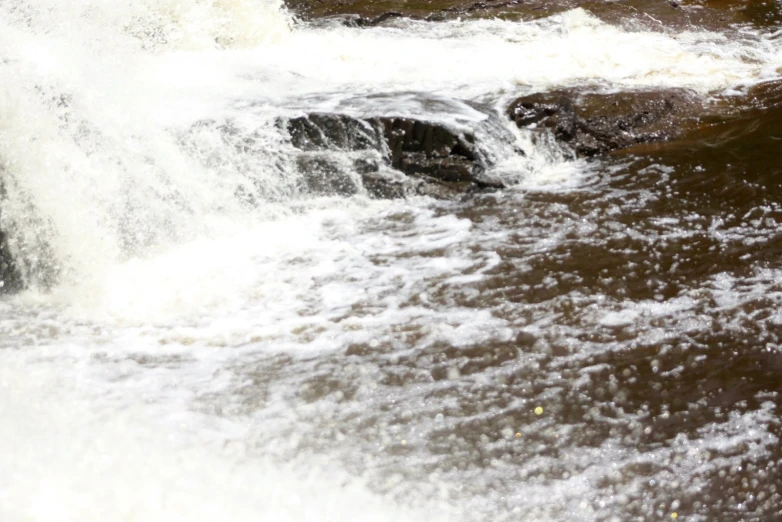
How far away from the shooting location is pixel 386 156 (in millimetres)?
5766

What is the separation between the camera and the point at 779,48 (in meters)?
8.29

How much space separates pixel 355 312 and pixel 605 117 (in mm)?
3516

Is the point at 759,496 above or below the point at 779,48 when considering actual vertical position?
below

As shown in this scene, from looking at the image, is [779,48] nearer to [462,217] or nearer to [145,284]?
[462,217]

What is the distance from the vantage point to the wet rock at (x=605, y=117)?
6.22 metres

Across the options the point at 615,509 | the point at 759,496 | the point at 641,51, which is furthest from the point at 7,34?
the point at 641,51

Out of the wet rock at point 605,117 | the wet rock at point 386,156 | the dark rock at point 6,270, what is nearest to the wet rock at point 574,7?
the wet rock at point 605,117

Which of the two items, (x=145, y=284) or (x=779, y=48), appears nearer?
(x=145, y=284)

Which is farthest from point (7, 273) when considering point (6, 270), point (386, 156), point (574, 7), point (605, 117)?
point (574, 7)

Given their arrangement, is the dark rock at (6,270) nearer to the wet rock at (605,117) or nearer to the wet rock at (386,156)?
the wet rock at (386,156)

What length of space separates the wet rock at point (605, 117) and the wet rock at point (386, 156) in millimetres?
865

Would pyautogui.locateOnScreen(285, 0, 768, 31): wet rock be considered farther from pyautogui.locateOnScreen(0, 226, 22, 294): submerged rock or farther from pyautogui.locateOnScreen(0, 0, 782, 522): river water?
pyautogui.locateOnScreen(0, 226, 22, 294): submerged rock

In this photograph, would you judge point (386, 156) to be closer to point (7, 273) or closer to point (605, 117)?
point (605, 117)

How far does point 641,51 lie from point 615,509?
6423 millimetres
